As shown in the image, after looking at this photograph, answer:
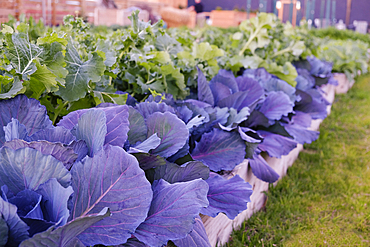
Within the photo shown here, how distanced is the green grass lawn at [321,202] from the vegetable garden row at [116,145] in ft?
0.84

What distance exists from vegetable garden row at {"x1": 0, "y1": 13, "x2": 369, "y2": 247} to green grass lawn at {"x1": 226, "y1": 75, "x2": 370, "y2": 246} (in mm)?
255

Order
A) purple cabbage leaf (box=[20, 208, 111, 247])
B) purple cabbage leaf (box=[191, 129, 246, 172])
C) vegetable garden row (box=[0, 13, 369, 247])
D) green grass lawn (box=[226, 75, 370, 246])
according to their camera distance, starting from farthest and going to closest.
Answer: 1. green grass lawn (box=[226, 75, 370, 246])
2. purple cabbage leaf (box=[191, 129, 246, 172])
3. vegetable garden row (box=[0, 13, 369, 247])
4. purple cabbage leaf (box=[20, 208, 111, 247])

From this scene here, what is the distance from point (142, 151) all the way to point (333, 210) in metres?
1.27

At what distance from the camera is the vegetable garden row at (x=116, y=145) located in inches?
24.8

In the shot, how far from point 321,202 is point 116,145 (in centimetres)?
132

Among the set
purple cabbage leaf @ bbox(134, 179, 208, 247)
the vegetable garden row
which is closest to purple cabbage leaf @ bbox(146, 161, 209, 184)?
the vegetable garden row

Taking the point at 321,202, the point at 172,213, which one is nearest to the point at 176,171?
the point at 172,213

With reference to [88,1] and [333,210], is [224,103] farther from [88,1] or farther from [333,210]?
[88,1]

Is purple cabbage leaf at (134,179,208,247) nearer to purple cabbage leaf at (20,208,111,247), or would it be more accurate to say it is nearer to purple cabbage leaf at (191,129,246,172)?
purple cabbage leaf at (20,208,111,247)

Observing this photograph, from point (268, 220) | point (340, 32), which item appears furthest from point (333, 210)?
point (340, 32)

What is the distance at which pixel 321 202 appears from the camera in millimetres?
1720

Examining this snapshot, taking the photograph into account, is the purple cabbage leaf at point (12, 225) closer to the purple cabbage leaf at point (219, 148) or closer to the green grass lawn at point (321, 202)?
the purple cabbage leaf at point (219, 148)

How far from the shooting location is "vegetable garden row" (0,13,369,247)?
0.63 metres

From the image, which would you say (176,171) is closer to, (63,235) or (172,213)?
(172,213)
